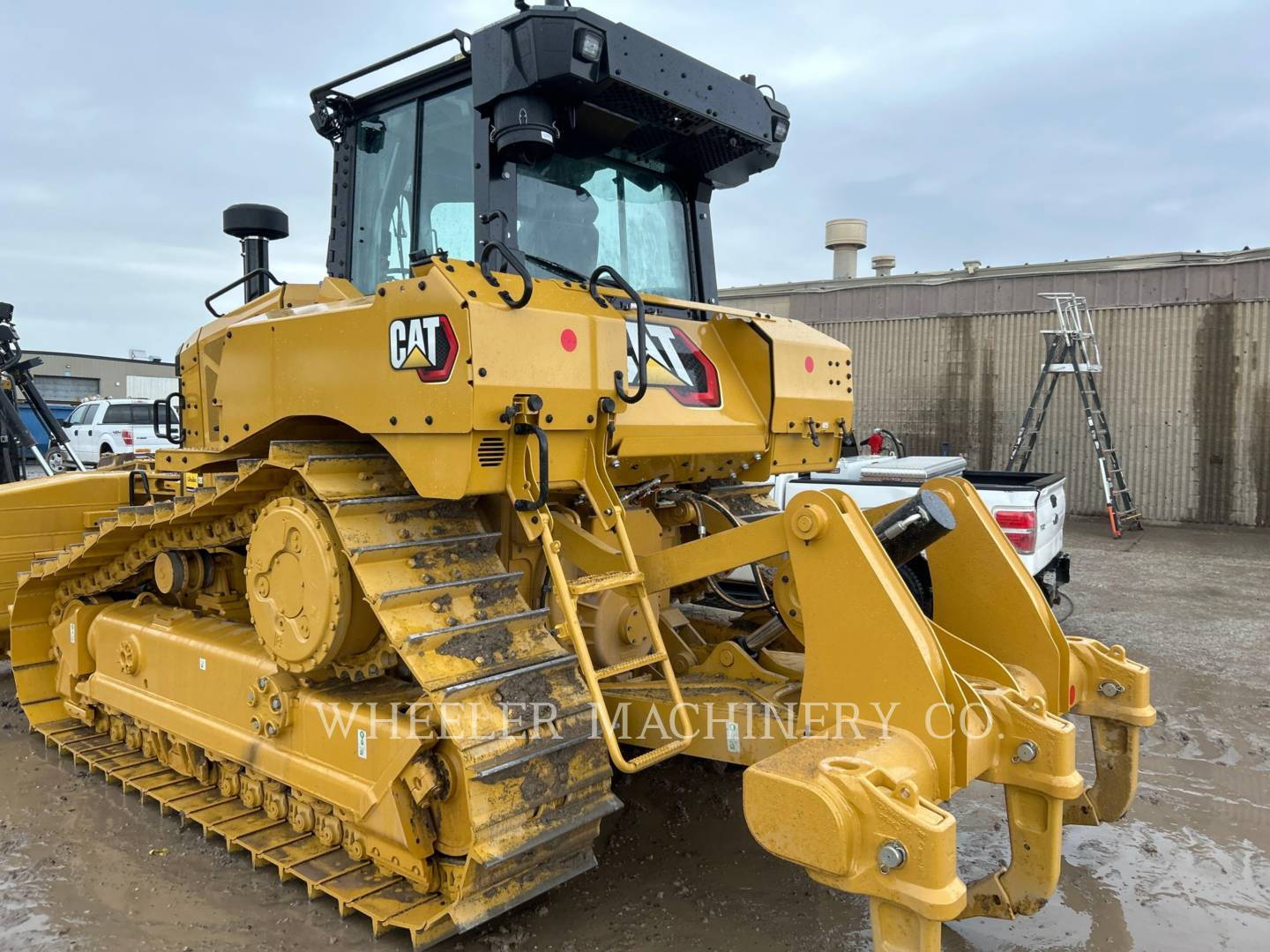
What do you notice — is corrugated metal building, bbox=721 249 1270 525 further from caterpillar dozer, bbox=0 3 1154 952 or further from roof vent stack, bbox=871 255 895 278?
caterpillar dozer, bbox=0 3 1154 952

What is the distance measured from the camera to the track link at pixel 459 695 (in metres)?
3.00

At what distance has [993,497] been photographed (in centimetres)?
690

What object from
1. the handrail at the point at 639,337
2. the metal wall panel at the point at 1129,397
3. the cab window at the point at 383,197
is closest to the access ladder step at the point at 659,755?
the handrail at the point at 639,337

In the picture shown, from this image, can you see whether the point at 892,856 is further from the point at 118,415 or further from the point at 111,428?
the point at 118,415

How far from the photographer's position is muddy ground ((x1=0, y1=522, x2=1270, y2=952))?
342 centimetres

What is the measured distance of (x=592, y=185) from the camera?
4273 millimetres

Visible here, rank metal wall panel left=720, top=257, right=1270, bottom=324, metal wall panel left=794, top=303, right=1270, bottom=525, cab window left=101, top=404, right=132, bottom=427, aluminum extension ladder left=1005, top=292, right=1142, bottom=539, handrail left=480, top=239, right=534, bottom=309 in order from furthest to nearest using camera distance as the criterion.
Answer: cab window left=101, top=404, right=132, bottom=427 → metal wall panel left=720, top=257, right=1270, bottom=324 → metal wall panel left=794, top=303, right=1270, bottom=525 → aluminum extension ladder left=1005, top=292, right=1142, bottom=539 → handrail left=480, top=239, right=534, bottom=309

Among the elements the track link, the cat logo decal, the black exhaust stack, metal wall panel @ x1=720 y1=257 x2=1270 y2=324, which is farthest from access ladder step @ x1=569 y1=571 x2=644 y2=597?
metal wall panel @ x1=720 y1=257 x2=1270 y2=324

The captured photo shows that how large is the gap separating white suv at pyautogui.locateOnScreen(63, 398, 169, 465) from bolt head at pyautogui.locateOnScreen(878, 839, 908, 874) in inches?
803

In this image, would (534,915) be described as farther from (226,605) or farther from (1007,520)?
(1007,520)

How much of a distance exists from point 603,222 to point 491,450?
1643 millimetres

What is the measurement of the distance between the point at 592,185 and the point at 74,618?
155 inches

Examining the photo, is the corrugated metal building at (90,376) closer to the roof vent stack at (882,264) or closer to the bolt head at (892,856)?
the roof vent stack at (882,264)

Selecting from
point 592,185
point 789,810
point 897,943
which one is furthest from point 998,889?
point 592,185
